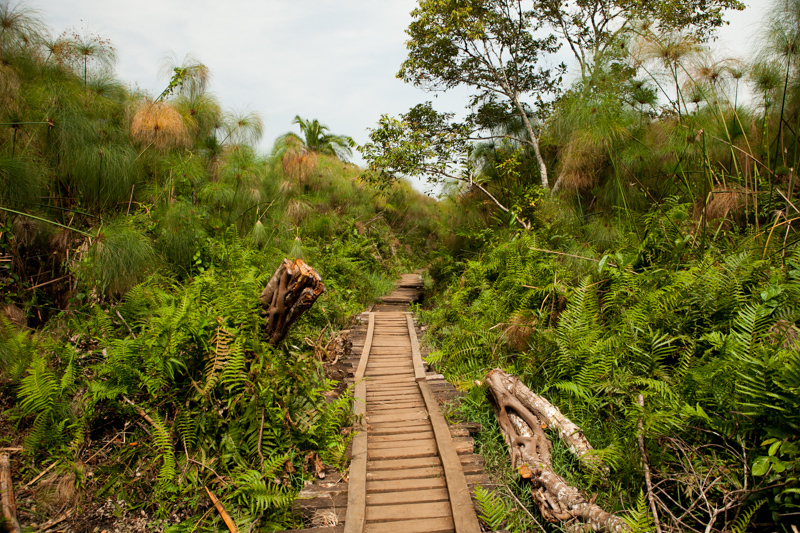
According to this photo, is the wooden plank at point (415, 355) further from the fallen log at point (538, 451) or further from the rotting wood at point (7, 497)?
the rotting wood at point (7, 497)

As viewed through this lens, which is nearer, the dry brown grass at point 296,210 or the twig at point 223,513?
the twig at point 223,513

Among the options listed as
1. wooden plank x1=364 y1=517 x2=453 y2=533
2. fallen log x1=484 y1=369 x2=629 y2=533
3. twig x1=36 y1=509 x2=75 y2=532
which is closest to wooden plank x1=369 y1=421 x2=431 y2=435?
fallen log x1=484 y1=369 x2=629 y2=533

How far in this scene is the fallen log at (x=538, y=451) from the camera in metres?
2.84

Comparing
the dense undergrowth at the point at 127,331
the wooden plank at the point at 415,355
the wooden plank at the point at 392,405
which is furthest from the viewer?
the wooden plank at the point at 415,355

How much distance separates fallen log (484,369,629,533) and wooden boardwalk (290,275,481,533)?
18.1 inches

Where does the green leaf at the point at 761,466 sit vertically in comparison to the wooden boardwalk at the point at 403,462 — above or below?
above

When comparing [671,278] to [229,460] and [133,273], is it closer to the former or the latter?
[229,460]

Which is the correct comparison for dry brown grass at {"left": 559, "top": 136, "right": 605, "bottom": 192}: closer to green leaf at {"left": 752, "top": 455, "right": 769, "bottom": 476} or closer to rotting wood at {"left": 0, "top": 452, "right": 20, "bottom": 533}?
green leaf at {"left": 752, "top": 455, "right": 769, "bottom": 476}

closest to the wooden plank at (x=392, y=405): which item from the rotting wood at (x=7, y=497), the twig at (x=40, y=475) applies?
the twig at (x=40, y=475)

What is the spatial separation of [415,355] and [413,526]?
353 cm

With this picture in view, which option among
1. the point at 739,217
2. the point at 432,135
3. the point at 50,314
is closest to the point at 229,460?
the point at 50,314

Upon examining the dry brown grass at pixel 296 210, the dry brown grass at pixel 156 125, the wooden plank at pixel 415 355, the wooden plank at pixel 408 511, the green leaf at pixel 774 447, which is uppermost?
the dry brown grass at pixel 156 125

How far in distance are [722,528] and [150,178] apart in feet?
25.2

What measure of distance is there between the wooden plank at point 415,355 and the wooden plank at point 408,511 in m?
2.44
